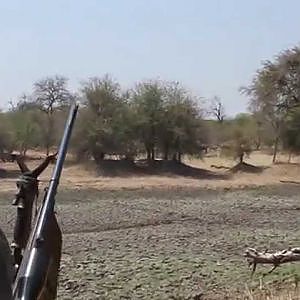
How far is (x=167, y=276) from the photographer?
55.4 ft

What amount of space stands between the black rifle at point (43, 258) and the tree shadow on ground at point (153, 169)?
44.3 m

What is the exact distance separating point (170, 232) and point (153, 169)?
2283 centimetres

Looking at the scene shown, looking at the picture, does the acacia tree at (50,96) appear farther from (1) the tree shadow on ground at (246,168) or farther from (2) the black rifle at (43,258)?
(2) the black rifle at (43,258)

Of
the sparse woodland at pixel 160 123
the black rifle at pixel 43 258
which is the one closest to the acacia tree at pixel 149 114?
the sparse woodland at pixel 160 123

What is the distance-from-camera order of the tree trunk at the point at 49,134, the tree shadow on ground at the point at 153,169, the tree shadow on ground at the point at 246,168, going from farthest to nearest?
the tree trunk at the point at 49,134 → the tree shadow on ground at the point at 246,168 → the tree shadow on ground at the point at 153,169

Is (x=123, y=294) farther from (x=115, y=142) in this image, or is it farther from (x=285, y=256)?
(x=115, y=142)

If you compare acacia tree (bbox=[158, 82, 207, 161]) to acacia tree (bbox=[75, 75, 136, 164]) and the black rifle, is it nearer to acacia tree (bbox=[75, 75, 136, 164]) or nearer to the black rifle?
acacia tree (bbox=[75, 75, 136, 164])

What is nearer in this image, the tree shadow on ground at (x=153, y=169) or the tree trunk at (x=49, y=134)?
the tree shadow on ground at (x=153, y=169)

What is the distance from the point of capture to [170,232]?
26188 millimetres

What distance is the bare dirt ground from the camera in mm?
15680

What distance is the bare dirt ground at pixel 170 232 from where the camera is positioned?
15.7 metres

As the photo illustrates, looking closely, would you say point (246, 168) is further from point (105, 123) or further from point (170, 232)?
point (170, 232)

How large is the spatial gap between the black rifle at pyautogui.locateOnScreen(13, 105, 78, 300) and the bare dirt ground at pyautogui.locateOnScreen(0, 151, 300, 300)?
6.06 meters

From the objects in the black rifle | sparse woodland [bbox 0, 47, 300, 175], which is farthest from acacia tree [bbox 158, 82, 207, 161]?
the black rifle
